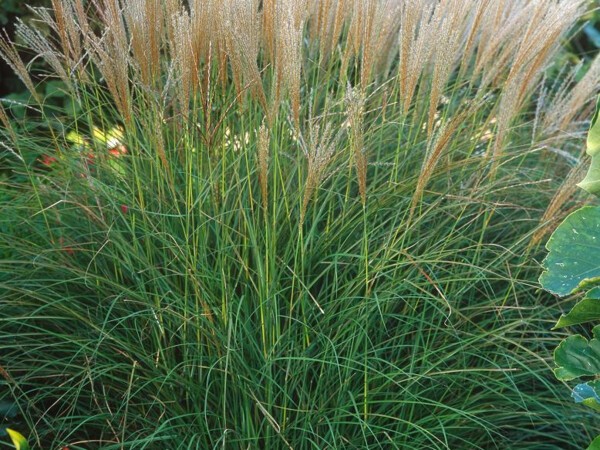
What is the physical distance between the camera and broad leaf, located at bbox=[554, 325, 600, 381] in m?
2.29

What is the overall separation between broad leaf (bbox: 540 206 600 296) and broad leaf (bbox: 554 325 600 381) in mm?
143

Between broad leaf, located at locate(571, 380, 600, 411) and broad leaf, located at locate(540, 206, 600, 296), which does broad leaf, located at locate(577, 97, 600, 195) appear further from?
broad leaf, located at locate(571, 380, 600, 411)

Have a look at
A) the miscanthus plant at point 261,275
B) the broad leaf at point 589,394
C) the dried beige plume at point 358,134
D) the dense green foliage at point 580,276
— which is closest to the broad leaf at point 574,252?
the dense green foliage at point 580,276

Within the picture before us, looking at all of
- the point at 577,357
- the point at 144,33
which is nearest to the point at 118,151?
the point at 144,33

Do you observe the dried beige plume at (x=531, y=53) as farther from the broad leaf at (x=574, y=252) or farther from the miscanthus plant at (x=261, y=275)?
the broad leaf at (x=574, y=252)

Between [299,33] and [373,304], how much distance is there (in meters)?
0.85

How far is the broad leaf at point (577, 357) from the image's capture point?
90.0 inches

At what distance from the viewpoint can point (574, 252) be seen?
2.38 m

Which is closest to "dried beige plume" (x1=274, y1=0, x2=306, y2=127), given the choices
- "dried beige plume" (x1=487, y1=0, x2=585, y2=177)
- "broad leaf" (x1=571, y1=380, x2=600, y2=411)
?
"dried beige plume" (x1=487, y1=0, x2=585, y2=177)

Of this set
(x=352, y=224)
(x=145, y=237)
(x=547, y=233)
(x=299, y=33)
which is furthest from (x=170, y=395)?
(x=547, y=233)

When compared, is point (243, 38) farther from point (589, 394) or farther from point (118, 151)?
point (589, 394)

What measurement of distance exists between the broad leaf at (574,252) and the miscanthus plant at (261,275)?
39 cm

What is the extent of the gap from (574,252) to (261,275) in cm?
90

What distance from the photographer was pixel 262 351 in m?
2.82
